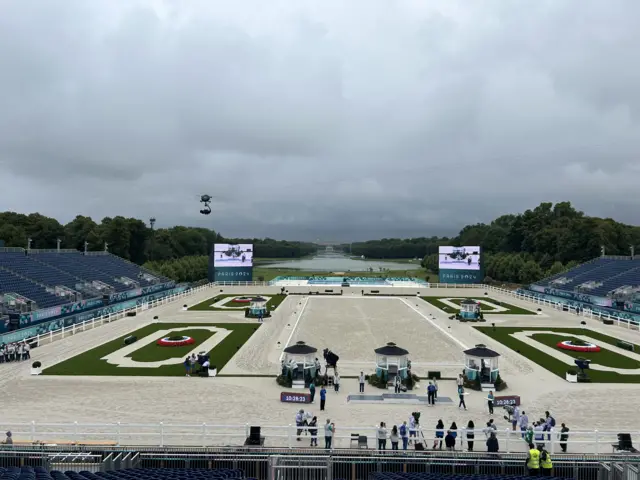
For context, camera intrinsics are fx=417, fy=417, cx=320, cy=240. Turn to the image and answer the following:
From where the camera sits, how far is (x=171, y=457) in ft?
49.3

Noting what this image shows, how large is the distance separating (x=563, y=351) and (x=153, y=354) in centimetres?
3201

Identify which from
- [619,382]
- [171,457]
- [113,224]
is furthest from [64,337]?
[113,224]

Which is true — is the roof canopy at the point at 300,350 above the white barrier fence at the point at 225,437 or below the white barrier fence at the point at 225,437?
above

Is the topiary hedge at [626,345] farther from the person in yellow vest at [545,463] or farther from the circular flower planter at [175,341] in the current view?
the circular flower planter at [175,341]

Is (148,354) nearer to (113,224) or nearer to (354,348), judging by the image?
(354,348)

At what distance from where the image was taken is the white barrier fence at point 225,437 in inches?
640

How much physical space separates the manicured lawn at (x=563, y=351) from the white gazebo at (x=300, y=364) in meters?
16.0

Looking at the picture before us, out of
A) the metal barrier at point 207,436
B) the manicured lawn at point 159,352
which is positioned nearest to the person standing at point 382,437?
the metal barrier at point 207,436

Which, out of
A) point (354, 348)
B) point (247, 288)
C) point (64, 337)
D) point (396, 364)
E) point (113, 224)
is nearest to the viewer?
point (396, 364)

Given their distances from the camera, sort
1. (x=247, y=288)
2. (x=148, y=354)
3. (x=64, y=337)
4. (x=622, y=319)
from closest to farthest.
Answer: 1. (x=148, y=354)
2. (x=64, y=337)
3. (x=622, y=319)
4. (x=247, y=288)

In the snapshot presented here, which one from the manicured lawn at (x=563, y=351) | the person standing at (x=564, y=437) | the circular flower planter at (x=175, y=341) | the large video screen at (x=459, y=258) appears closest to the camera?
the person standing at (x=564, y=437)

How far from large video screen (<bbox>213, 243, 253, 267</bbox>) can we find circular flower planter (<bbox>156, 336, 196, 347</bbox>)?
4886 centimetres

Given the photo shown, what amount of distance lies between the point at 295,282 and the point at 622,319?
5981cm

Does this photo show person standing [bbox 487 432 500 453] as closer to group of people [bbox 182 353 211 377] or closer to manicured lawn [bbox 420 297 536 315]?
group of people [bbox 182 353 211 377]
